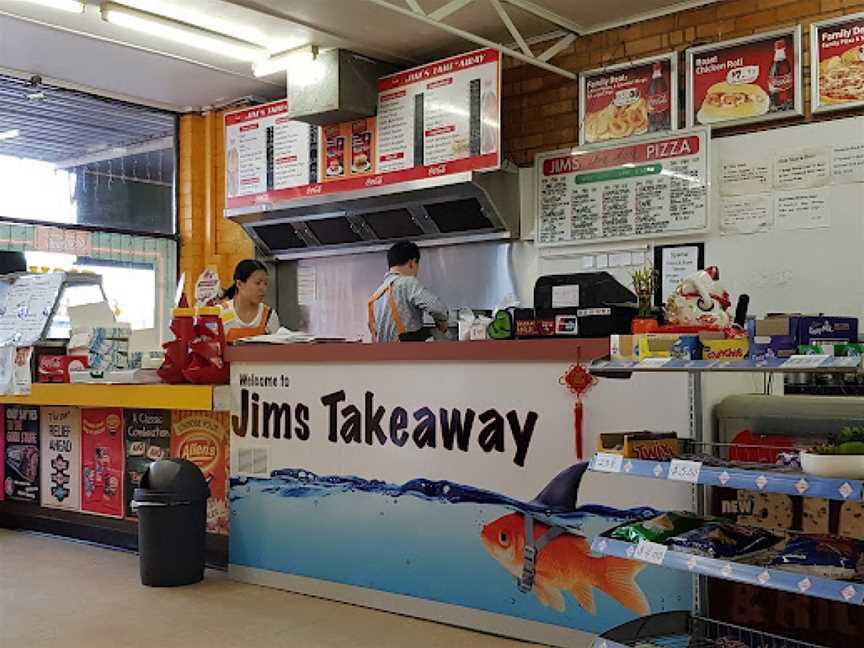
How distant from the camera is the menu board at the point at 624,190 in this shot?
19.9 feet

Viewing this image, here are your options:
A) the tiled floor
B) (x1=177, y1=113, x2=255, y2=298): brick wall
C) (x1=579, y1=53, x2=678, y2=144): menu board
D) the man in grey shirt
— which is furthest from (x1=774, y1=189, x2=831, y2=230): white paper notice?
(x1=177, y1=113, x2=255, y2=298): brick wall

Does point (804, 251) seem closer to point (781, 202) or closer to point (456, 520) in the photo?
point (781, 202)

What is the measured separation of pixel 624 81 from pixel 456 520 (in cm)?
340

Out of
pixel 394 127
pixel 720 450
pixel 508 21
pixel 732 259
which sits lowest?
pixel 720 450

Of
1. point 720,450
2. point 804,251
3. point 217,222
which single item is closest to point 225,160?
point 217,222

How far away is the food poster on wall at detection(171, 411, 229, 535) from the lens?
5.39 metres

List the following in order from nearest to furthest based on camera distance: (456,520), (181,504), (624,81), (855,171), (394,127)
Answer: (456,520) → (181,504) → (855,171) → (624,81) → (394,127)

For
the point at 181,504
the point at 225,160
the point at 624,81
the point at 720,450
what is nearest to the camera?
the point at 720,450

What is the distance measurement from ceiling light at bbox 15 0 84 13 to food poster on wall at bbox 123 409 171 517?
2.51 metres

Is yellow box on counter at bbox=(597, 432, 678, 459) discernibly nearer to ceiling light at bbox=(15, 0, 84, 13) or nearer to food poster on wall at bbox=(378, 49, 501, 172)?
food poster on wall at bbox=(378, 49, 501, 172)

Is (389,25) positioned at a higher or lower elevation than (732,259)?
higher

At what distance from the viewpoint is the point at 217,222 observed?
8.77 metres

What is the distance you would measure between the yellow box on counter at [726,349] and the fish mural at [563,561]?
3.21 ft

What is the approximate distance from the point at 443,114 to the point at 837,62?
2480mm
